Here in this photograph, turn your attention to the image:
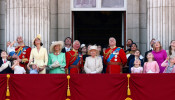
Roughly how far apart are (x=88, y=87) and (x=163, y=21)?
15.7 ft

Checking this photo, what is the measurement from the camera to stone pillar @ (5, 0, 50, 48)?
16297 mm

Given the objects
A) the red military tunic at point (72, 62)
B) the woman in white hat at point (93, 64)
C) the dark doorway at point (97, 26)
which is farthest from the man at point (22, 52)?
the dark doorway at point (97, 26)

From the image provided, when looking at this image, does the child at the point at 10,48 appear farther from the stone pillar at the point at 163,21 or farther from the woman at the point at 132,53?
the stone pillar at the point at 163,21

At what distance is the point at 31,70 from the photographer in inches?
558

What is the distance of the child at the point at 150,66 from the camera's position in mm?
13789

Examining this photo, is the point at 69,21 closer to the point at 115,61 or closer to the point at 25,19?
the point at 25,19

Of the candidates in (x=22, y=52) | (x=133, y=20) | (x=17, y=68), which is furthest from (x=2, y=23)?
(x=133, y=20)

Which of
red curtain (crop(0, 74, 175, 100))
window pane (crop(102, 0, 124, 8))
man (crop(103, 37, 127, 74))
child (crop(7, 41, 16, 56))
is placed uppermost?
window pane (crop(102, 0, 124, 8))

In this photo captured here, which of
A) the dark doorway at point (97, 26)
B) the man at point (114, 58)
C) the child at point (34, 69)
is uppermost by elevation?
the dark doorway at point (97, 26)

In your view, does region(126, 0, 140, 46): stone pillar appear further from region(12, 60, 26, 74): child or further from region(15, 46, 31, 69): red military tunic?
region(12, 60, 26, 74): child

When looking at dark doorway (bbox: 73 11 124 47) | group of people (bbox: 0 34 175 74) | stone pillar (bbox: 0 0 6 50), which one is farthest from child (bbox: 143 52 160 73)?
stone pillar (bbox: 0 0 6 50)

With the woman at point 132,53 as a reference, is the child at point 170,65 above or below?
below

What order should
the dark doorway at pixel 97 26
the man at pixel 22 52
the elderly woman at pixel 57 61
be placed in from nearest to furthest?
the elderly woman at pixel 57 61 → the man at pixel 22 52 → the dark doorway at pixel 97 26

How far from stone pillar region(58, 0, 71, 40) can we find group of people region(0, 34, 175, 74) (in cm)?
259
